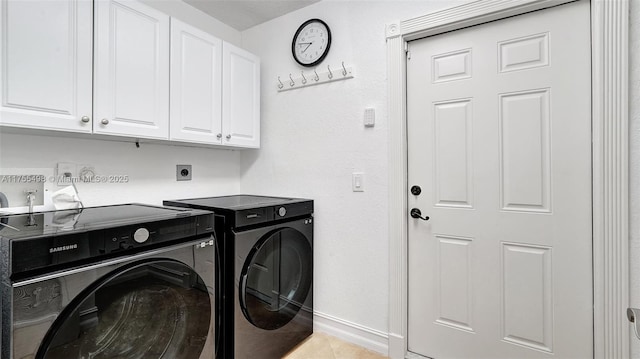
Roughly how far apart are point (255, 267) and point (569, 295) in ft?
5.23

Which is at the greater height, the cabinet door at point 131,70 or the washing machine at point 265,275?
the cabinet door at point 131,70

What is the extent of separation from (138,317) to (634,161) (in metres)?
2.18

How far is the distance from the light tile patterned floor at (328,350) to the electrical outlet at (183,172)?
1.39m

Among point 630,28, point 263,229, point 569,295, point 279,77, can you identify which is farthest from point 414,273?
point 279,77

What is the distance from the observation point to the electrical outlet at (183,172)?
2.18 metres

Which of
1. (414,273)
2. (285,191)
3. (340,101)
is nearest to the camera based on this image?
(414,273)

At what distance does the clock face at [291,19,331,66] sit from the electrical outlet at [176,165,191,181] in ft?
3.71

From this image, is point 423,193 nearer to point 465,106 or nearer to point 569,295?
point 465,106

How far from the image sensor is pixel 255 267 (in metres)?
1.71

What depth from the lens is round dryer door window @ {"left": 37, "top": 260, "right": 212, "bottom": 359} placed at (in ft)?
3.43

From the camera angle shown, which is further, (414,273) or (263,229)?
(414,273)

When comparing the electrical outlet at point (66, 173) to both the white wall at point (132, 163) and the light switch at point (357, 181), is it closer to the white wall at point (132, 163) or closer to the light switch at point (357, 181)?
the white wall at point (132, 163)

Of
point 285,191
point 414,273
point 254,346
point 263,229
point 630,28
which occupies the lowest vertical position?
point 254,346

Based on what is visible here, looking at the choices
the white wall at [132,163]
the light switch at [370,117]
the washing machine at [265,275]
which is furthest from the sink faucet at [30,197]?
the light switch at [370,117]
